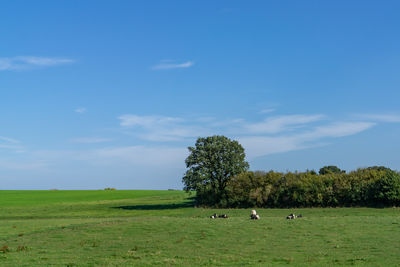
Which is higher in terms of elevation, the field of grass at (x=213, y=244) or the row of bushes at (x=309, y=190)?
the row of bushes at (x=309, y=190)

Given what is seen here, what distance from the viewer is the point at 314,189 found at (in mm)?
70562

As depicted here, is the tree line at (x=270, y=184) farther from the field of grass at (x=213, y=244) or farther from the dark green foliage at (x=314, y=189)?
the field of grass at (x=213, y=244)

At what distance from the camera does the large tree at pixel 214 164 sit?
80.2 metres

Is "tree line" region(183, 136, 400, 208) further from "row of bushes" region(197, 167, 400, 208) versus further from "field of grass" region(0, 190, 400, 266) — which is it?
"field of grass" region(0, 190, 400, 266)

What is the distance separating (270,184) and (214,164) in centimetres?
1256

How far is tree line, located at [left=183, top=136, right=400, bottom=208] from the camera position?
6712 centimetres

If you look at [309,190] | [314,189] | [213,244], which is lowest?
[213,244]

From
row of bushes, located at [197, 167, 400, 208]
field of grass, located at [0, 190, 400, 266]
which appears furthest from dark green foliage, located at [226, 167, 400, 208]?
field of grass, located at [0, 190, 400, 266]

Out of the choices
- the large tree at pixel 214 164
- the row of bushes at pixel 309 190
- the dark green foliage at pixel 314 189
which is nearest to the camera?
the dark green foliage at pixel 314 189

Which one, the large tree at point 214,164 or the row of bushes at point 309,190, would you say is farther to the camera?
the large tree at point 214,164

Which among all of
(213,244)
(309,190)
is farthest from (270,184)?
(213,244)

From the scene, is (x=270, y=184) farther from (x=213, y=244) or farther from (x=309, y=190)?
(x=213, y=244)

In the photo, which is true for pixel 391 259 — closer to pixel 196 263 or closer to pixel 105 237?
pixel 196 263

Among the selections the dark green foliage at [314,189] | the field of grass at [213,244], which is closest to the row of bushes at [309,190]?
the dark green foliage at [314,189]
